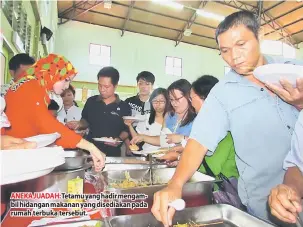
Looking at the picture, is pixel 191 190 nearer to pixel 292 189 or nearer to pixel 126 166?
pixel 292 189

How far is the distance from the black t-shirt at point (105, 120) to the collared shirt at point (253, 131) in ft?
5.92

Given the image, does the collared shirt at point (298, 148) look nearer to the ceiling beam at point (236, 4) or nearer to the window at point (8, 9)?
the window at point (8, 9)

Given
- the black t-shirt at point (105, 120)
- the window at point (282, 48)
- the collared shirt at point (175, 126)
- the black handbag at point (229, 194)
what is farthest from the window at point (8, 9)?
the window at point (282, 48)

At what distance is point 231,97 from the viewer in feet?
3.77

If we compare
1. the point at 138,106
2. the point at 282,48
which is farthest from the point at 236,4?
the point at 138,106

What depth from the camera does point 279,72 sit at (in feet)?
2.64

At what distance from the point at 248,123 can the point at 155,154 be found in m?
1.06

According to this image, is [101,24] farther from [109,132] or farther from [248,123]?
[248,123]

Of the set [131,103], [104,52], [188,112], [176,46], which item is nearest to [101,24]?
[104,52]

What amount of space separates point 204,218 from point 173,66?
1076cm

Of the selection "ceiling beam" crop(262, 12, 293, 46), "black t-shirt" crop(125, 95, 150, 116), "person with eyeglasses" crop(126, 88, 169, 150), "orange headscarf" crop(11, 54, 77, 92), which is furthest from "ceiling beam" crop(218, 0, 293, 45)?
"orange headscarf" crop(11, 54, 77, 92)

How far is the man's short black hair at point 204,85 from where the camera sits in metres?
1.74

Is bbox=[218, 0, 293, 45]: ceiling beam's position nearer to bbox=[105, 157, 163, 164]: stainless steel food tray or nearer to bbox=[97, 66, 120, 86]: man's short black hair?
bbox=[97, 66, 120, 86]: man's short black hair

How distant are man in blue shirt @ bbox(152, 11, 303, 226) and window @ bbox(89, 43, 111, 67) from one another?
925 centimetres
